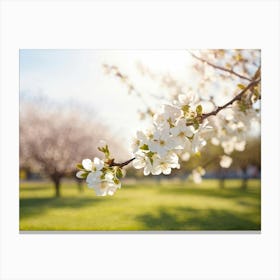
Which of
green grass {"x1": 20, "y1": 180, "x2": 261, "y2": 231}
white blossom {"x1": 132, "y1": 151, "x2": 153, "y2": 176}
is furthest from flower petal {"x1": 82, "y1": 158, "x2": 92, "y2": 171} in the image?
green grass {"x1": 20, "y1": 180, "x2": 261, "y2": 231}

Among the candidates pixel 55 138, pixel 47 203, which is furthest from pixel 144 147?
pixel 55 138

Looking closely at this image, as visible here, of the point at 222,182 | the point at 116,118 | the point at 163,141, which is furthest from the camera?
the point at 222,182

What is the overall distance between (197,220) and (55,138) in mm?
1569

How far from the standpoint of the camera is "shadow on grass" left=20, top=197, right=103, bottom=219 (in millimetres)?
3326

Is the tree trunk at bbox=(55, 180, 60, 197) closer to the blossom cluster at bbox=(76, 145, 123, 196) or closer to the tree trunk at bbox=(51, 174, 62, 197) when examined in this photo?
the tree trunk at bbox=(51, 174, 62, 197)

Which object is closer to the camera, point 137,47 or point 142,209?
point 137,47

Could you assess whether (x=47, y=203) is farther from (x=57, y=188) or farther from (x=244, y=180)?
(x=244, y=180)

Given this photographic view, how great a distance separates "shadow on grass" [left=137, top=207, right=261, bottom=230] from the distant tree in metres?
0.60

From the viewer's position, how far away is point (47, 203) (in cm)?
355

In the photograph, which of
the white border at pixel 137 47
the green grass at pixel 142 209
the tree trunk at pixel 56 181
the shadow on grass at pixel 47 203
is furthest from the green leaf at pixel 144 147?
the tree trunk at pixel 56 181

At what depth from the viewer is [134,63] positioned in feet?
10.7
